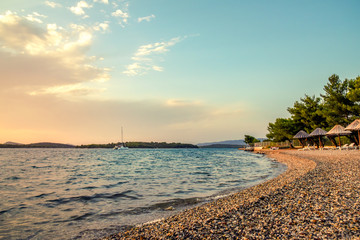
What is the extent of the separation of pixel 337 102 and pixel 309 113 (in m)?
11.7

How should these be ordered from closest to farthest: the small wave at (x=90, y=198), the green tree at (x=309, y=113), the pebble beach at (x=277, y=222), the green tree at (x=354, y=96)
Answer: the pebble beach at (x=277, y=222)
the small wave at (x=90, y=198)
the green tree at (x=354, y=96)
the green tree at (x=309, y=113)

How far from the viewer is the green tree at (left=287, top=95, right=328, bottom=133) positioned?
51.9 meters

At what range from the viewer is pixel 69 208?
9805 millimetres

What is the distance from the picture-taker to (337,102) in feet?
138

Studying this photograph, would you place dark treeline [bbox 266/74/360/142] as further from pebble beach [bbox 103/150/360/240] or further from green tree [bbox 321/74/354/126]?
pebble beach [bbox 103/150/360/240]

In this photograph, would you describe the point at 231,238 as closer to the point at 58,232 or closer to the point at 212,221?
the point at 212,221

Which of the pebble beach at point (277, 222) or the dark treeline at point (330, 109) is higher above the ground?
the dark treeline at point (330, 109)

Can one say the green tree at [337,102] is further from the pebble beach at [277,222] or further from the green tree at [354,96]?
the pebble beach at [277,222]

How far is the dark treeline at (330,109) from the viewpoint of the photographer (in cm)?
3966

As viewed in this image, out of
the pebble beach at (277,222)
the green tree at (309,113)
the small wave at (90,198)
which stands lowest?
the small wave at (90,198)

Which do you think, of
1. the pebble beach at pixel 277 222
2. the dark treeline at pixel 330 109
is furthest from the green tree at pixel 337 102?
the pebble beach at pixel 277 222

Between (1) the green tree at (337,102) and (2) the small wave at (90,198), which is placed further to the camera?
(1) the green tree at (337,102)

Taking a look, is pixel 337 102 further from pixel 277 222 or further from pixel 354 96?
pixel 277 222

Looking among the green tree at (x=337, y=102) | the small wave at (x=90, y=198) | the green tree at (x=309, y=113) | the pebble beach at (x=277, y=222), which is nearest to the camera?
the pebble beach at (x=277, y=222)
